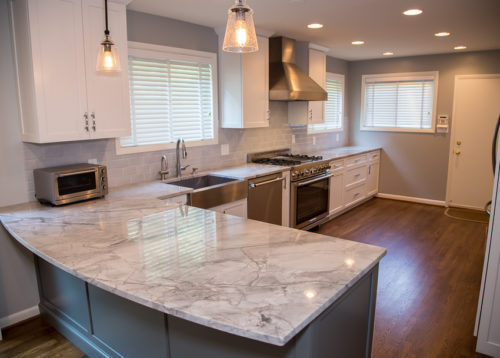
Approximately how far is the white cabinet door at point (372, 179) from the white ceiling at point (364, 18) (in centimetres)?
210

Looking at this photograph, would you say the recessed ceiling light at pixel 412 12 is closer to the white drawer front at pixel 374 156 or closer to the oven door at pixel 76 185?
the oven door at pixel 76 185

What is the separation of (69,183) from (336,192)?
3687 millimetres

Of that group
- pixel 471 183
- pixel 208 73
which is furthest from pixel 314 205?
pixel 471 183

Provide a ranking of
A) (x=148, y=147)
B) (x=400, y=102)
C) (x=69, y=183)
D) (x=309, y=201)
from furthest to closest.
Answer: (x=400, y=102), (x=309, y=201), (x=148, y=147), (x=69, y=183)

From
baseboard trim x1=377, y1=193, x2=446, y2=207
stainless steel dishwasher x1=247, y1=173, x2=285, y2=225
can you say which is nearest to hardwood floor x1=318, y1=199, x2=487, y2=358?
baseboard trim x1=377, y1=193, x2=446, y2=207

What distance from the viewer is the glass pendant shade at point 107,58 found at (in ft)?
8.02

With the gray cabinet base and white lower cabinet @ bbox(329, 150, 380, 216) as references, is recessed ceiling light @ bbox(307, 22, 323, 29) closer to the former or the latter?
white lower cabinet @ bbox(329, 150, 380, 216)

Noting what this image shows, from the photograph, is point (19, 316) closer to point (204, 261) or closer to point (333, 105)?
point (204, 261)

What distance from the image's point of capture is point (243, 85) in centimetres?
404

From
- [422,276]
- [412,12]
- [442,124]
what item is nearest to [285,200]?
[422,276]

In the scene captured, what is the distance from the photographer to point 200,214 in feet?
7.92

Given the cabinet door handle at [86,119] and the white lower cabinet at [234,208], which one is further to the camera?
the white lower cabinet at [234,208]

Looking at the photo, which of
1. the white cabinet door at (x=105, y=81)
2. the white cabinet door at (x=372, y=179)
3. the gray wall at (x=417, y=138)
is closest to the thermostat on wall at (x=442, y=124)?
the gray wall at (x=417, y=138)

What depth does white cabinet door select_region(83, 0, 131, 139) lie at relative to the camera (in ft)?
8.68
